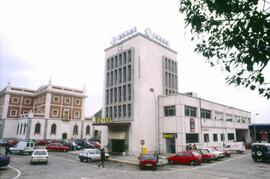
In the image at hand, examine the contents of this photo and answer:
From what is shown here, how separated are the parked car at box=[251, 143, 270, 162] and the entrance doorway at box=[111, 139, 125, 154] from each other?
64.0 ft

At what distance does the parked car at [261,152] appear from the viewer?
80.9 feet

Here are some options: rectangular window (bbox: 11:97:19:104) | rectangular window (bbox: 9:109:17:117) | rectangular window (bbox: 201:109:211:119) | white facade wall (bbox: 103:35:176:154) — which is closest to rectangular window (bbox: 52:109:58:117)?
rectangular window (bbox: 9:109:17:117)

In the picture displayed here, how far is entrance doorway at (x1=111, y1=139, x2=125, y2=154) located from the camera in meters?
35.0

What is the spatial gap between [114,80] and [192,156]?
20.9m

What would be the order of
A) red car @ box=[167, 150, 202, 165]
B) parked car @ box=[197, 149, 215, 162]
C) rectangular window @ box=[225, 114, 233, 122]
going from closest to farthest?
red car @ box=[167, 150, 202, 165]
parked car @ box=[197, 149, 215, 162]
rectangular window @ box=[225, 114, 233, 122]

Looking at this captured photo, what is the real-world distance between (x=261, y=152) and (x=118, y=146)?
21.7m

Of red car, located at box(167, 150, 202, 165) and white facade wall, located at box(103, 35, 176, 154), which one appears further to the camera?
white facade wall, located at box(103, 35, 176, 154)

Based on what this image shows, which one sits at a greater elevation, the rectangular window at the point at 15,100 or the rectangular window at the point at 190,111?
the rectangular window at the point at 15,100

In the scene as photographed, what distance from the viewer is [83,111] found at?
68250 mm

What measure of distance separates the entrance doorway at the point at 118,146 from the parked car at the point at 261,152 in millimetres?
19512

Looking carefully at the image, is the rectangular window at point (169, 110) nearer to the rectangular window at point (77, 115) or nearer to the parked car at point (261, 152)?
the parked car at point (261, 152)

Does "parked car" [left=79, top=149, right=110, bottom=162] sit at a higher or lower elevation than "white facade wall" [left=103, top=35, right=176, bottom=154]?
lower

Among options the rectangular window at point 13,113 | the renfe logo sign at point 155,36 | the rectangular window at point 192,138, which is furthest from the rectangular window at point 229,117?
the rectangular window at point 13,113

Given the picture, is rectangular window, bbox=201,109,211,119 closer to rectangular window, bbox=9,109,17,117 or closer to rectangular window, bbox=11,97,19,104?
rectangular window, bbox=9,109,17,117
